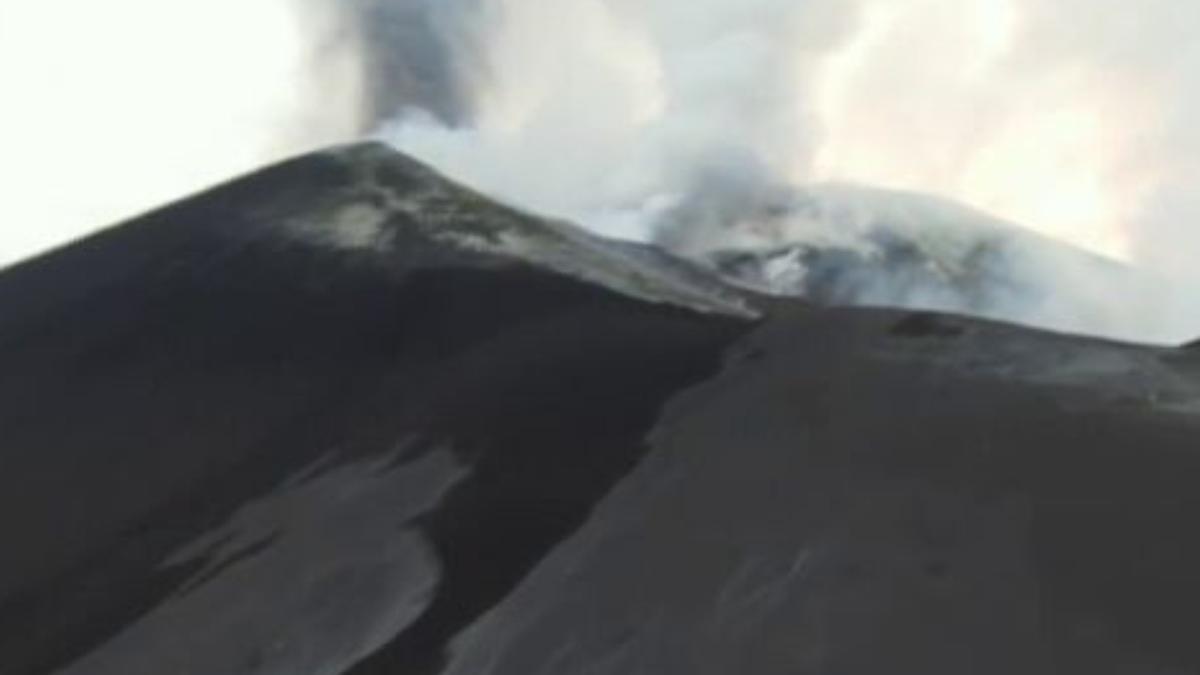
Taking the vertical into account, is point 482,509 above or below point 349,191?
below

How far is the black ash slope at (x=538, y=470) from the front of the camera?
439 inches

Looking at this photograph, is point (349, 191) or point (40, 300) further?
point (349, 191)

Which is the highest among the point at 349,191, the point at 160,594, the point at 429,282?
the point at 349,191

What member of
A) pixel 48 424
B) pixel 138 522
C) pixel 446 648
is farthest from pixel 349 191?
pixel 446 648

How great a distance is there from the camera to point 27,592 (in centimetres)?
1358

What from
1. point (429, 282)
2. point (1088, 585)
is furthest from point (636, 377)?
point (1088, 585)

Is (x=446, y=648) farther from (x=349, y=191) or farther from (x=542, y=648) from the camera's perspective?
(x=349, y=191)

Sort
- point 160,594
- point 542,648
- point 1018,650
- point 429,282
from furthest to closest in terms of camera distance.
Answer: point 429,282 → point 160,594 → point 542,648 → point 1018,650

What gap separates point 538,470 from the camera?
45.3ft

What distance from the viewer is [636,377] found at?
14.9 meters

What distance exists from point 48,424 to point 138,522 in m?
1.85

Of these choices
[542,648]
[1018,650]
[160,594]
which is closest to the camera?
[1018,650]

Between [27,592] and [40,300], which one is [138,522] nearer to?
[27,592]

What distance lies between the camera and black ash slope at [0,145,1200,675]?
11.1 metres
